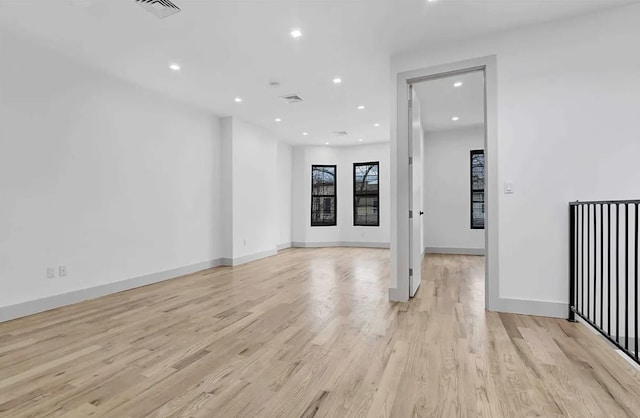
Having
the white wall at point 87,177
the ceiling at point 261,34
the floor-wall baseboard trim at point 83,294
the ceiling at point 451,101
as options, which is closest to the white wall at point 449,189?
the ceiling at point 451,101

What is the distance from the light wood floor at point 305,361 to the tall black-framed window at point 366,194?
5.16 meters

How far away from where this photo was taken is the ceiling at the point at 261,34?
8.97ft

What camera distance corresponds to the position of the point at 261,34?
318 centimetres

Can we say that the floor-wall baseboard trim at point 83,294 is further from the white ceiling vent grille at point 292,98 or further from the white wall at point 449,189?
the white wall at point 449,189

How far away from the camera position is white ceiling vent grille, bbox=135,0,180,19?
104 inches

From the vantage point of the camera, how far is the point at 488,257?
3.11m

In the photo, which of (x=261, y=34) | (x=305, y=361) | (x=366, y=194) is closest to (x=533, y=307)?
(x=305, y=361)

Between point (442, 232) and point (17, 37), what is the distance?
24.8 ft

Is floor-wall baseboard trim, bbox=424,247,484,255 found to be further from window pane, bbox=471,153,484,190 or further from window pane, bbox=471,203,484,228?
window pane, bbox=471,153,484,190

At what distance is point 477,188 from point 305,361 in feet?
21.2

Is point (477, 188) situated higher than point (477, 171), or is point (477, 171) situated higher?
point (477, 171)

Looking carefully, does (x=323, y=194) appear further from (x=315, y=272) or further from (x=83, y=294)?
(x=83, y=294)

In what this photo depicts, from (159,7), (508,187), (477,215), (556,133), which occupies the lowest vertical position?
(477,215)

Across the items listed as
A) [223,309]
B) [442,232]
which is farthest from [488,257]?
[442,232]
